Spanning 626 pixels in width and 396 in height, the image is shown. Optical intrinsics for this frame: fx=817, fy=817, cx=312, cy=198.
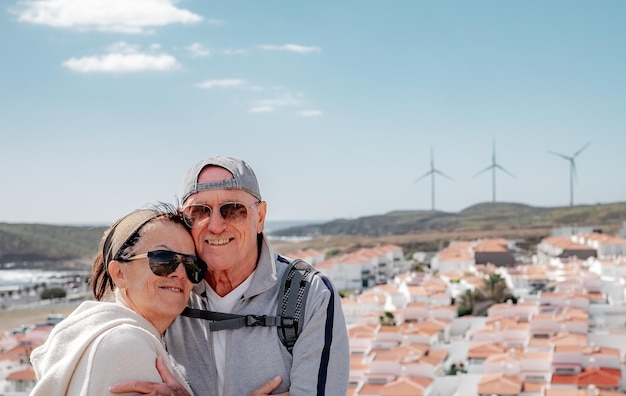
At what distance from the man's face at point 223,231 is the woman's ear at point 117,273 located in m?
0.25

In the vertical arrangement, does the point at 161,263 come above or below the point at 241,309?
above

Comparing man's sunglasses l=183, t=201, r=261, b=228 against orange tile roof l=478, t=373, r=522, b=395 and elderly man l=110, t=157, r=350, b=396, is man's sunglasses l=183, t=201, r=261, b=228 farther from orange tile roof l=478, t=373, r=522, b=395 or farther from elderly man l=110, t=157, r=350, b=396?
orange tile roof l=478, t=373, r=522, b=395

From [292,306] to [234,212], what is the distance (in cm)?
34

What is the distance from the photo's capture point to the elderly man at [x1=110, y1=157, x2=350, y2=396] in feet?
8.10

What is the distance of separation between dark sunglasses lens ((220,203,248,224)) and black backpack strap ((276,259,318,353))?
23cm

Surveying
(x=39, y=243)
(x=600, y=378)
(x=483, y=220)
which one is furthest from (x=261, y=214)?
(x=483, y=220)

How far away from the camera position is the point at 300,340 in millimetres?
2467

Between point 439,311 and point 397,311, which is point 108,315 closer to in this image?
point 439,311

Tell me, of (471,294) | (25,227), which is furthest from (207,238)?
(25,227)

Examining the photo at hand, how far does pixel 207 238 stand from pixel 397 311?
30308 mm

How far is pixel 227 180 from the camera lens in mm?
2525

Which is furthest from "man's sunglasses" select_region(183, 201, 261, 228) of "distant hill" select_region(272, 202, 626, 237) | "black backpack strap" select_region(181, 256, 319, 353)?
"distant hill" select_region(272, 202, 626, 237)

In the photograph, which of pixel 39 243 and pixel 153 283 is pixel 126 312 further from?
pixel 39 243

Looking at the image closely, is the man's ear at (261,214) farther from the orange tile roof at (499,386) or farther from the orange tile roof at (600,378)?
the orange tile roof at (600,378)
